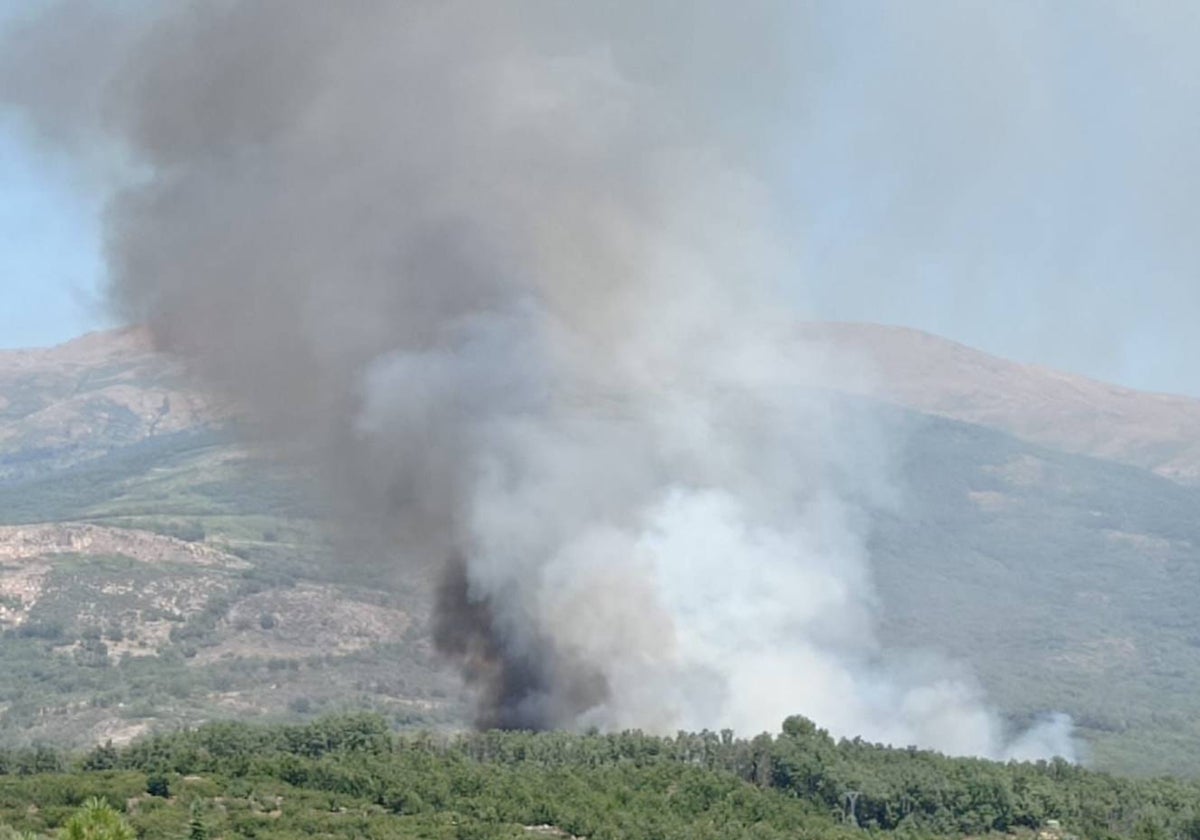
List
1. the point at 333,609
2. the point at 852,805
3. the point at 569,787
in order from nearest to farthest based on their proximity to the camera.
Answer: the point at 569,787 < the point at 852,805 < the point at 333,609

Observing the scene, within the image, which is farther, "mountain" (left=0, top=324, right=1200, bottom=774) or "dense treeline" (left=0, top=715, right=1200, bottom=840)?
"mountain" (left=0, top=324, right=1200, bottom=774)

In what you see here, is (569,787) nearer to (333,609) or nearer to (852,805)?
(852,805)

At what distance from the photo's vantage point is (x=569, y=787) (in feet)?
162

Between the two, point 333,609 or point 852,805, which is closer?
point 852,805

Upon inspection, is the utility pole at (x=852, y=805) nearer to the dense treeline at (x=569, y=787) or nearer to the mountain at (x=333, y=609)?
the dense treeline at (x=569, y=787)

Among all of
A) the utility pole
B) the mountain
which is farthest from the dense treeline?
the mountain

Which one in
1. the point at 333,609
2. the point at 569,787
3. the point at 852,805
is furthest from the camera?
the point at 333,609

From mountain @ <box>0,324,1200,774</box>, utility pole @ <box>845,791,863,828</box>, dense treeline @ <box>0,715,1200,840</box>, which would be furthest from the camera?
mountain @ <box>0,324,1200,774</box>

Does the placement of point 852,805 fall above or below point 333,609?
below

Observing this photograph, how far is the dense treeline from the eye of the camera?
45.6m

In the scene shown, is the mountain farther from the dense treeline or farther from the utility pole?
the utility pole

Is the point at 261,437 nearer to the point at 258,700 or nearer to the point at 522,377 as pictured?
the point at 522,377

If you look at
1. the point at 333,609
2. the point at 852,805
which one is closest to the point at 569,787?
the point at 852,805

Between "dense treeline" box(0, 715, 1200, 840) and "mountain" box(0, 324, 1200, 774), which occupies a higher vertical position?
"mountain" box(0, 324, 1200, 774)
